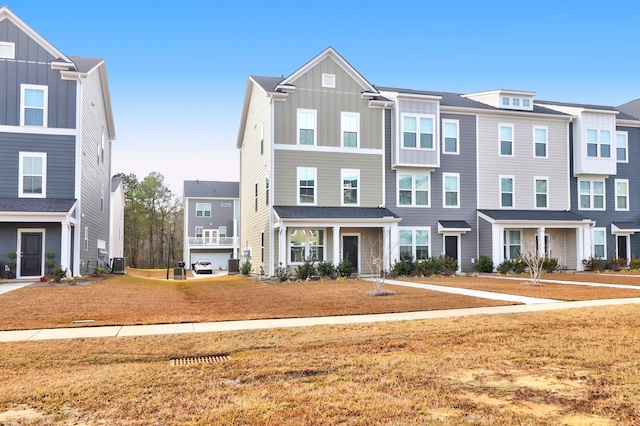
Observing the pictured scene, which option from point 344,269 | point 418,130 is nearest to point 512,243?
point 418,130

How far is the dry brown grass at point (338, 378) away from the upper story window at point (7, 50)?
697 inches

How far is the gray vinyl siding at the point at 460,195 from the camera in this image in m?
25.9

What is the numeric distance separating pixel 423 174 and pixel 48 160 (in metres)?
17.2

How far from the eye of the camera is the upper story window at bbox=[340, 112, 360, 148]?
2506 cm

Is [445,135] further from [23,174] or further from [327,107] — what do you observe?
[23,174]

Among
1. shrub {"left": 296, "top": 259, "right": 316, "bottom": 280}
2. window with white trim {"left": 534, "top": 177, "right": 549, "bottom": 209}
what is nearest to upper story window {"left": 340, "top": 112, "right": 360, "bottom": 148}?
shrub {"left": 296, "top": 259, "right": 316, "bottom": 280}

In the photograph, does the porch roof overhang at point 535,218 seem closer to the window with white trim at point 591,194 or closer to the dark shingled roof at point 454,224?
the dark shingled roof at point 454,224

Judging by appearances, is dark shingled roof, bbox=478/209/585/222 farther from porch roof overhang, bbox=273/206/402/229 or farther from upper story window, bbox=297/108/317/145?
upper story window, bbox=297/108/317/145

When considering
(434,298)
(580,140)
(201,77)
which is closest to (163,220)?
(201,77)

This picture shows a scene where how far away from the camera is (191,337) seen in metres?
8.44

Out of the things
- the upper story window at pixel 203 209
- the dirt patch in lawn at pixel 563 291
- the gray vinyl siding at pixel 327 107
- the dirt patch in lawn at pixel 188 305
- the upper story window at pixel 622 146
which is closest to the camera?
the dirt patch in lawn at pixel 188 305

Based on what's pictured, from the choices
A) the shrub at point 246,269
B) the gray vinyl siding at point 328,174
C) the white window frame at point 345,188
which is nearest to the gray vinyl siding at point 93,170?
the shrub at point 246,269

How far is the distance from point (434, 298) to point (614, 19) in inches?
697

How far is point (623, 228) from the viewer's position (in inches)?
1143
